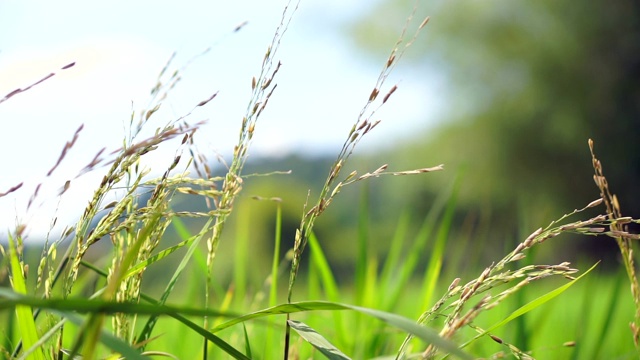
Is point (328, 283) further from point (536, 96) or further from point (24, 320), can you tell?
point (536, 96)

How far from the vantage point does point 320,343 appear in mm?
720

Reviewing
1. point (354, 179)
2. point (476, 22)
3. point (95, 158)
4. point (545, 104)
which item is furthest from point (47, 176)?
point (476, 22)

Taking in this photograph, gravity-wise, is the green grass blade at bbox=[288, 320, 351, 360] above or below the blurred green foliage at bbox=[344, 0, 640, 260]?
below

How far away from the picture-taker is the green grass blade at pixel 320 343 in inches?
27.0

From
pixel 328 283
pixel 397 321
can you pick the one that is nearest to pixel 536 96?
pixel 328 283

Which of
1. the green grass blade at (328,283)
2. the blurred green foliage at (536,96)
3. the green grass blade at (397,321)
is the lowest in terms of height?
the green grass blade at (328,283)

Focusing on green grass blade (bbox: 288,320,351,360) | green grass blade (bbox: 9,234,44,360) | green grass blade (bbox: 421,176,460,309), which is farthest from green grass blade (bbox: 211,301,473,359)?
green grass blade (bbox: 421,176,460,309)

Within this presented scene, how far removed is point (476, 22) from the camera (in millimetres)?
16562

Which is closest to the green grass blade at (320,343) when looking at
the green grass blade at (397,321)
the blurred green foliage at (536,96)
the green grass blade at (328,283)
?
the green grass blade at (397,321)

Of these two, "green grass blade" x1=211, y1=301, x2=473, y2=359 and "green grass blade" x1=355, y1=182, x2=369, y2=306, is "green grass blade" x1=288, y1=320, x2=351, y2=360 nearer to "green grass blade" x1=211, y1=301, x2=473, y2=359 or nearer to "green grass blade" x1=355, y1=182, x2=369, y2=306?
"green grass blade" x1=211, y1=301, x2=473, y2=359

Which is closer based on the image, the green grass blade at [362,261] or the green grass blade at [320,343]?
the green grass blade at [320,343]

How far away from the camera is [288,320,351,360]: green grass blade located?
687mm

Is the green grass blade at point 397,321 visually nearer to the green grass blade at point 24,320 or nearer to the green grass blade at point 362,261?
the green grass blade at point 24,320

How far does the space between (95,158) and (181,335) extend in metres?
1.15
